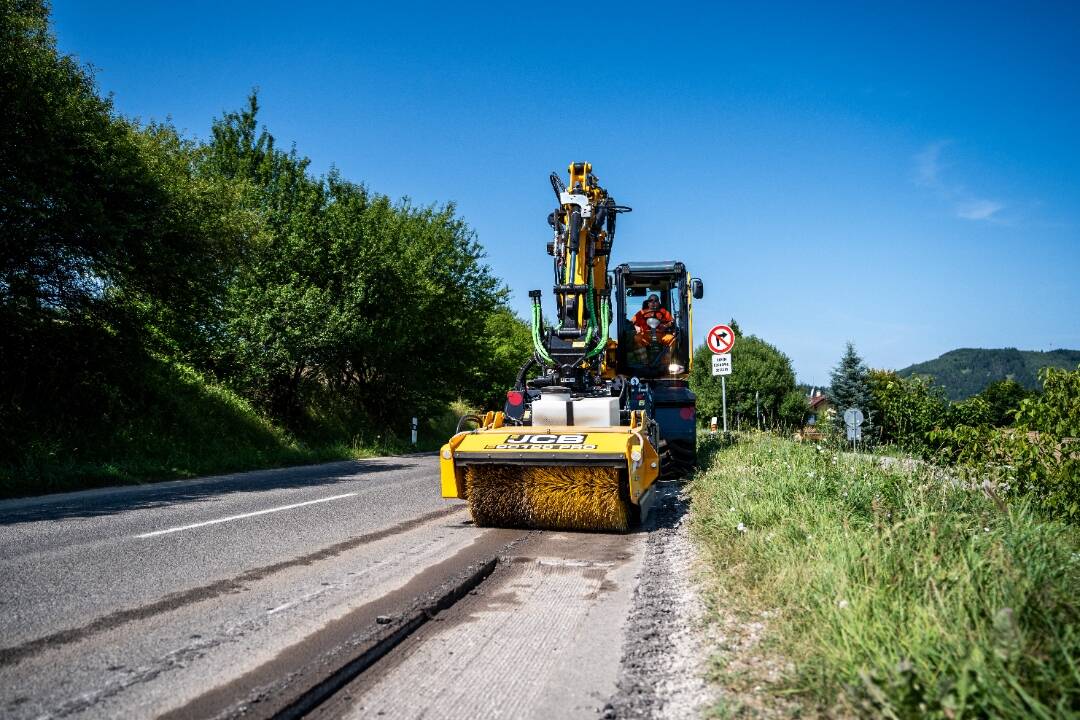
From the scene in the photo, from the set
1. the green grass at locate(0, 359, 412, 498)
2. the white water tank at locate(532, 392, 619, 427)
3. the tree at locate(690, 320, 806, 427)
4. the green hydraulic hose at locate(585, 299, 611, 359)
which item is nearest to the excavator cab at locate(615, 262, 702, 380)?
the green hydraulic hose at locate(585, 299, 611, 359)

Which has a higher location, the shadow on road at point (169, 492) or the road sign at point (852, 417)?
the road sign at point (852, 417)

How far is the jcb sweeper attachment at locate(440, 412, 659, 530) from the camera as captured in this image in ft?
20.6

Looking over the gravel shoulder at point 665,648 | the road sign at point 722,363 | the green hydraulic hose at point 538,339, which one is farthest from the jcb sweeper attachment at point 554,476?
the road sign at point 722,363

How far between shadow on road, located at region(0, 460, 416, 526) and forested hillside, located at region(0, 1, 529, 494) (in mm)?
1004

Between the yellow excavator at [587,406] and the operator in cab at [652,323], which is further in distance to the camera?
the operator in cab at [652,323]

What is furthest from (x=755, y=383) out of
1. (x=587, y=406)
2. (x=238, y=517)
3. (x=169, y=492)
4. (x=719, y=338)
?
(x=238, y=517)

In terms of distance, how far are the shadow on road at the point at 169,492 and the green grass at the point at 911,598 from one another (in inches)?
275

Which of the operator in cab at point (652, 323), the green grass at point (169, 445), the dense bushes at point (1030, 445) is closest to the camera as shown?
the dense bushes at point (1030, 445)

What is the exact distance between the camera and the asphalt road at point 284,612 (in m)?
2.85

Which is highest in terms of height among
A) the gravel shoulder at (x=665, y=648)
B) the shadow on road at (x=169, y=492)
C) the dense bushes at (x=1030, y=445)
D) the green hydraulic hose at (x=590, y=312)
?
the green hydraulic hose at (x=590, y=312)

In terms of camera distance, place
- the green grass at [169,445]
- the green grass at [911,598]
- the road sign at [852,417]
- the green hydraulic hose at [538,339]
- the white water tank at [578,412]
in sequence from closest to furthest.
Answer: the green grass at [911,598]
the white water tank at [578,412]
the green hydraulic hose at [538,339]
the green grass at [169,445]
the road sign at [852,417]

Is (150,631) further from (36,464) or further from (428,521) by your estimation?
(36,464)

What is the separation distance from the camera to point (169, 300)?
1327 centimetres

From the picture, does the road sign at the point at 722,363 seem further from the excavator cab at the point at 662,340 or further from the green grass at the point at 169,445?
the green grass at the point at 169,445
